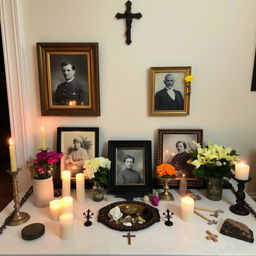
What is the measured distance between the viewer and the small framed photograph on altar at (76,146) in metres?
1.54

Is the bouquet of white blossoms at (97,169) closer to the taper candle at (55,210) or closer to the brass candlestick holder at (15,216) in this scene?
the taper candle at (55,210)

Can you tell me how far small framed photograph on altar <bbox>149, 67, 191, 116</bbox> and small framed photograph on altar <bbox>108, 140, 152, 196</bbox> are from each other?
0.25 meters

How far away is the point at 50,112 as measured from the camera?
1.50m

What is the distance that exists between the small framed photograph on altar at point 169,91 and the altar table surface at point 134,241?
0.64 metres

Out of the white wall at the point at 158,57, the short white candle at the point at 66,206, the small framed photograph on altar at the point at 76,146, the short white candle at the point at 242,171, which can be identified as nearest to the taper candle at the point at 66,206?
the short white candle at the point at 66,206

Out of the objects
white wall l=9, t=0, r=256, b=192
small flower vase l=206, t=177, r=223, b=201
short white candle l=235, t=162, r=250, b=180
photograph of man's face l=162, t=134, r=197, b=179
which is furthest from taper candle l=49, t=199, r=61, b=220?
short white candle l=235, t=162, r=250, b=180

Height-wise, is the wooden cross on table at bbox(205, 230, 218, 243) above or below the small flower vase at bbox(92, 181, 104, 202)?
below

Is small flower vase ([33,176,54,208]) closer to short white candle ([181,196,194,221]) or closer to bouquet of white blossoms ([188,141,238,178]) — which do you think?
short white candle ([181,196,194,221])

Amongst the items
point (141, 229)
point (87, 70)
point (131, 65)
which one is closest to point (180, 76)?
point (131, 65)

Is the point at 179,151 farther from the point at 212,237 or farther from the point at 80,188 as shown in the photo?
the point at 80,188

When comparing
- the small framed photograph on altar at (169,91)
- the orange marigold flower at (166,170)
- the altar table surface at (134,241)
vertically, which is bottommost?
the altar table surface at (134,241)

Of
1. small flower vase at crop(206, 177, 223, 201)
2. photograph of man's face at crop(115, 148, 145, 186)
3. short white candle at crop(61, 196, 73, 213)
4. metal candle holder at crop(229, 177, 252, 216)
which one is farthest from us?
photograph of man's face at crop(115, 148, 145, 186)

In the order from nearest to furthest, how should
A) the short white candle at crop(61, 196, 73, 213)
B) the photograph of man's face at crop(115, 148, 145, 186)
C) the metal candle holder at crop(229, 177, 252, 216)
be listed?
the short white candle at crop(61, 196, 73, 213) < the metal candle holder at crop(229, 177, 252, 216) < the photograph of man's face at crop(115, 148, 145, 186)

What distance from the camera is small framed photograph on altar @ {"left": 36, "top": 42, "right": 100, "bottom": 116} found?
4.67 ft
